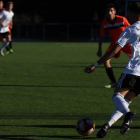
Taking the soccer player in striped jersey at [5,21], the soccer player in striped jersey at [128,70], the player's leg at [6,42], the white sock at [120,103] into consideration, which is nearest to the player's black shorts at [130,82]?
the soccer player in striped jersey at [128,70]

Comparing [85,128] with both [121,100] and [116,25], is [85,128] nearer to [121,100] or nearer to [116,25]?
[121,100]

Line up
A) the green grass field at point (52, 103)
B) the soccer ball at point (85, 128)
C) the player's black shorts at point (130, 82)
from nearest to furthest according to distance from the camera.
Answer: the player's black shorts at point (130, 82) → the soccer ball at point (85, 128) → the green grass field at point (52, 103)

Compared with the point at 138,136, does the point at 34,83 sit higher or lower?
lower

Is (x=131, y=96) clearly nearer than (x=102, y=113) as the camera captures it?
Yes

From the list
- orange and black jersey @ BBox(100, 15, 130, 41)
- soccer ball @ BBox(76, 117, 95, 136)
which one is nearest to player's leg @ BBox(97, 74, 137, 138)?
soccer ball @ BBox(76, 117, 95, 136)

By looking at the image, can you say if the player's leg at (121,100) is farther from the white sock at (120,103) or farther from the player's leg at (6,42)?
the player's leg at (6,42)

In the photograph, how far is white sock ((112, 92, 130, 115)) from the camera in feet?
22.9

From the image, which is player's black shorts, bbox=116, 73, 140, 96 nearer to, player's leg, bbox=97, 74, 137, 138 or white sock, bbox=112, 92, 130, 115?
player's leg, bbox=97, 74, 137, 138

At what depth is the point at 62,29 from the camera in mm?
45750

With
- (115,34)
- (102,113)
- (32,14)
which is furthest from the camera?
(32,14)

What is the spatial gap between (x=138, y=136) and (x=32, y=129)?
145 centimetres

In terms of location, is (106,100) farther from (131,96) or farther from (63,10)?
(63,10)

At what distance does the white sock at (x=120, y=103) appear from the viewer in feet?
22.9

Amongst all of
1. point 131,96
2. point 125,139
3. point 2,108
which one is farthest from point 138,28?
point 2,108
